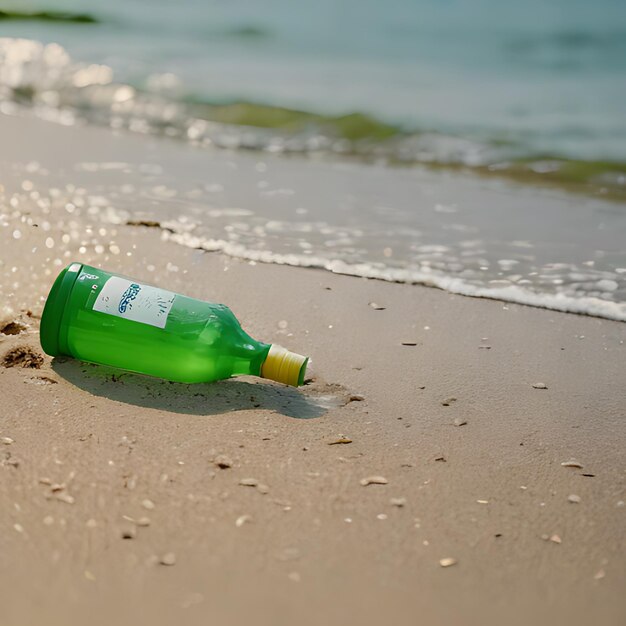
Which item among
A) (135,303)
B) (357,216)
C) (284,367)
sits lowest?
(284,367)

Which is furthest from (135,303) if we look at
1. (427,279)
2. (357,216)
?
(357,216)

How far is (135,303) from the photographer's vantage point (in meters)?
2.03

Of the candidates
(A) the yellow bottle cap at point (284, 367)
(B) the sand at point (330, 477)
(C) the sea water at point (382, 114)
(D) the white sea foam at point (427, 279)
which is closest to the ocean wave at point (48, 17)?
(C) the sea water at point (382, 114)

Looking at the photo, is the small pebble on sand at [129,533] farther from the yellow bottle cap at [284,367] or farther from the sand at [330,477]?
the yellow bottle cap at [284,367]

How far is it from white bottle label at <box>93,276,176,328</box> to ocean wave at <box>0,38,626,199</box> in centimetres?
305

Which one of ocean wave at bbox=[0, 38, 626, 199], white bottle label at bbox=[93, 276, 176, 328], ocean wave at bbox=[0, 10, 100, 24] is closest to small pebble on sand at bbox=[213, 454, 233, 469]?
white bottle label at bbox=[93, 276, 176, 328]

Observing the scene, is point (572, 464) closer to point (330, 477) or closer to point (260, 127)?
point (330, 477)

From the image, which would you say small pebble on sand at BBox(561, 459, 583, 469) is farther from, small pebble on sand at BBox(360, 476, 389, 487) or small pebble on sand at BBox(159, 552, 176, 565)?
small pebble on sand at BBox(159, 552, 176, 565)

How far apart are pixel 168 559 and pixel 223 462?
312 millimetres

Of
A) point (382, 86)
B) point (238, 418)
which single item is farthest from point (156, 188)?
point (382, 86)

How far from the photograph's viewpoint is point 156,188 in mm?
3738

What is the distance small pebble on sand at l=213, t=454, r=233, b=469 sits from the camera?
1.76 m

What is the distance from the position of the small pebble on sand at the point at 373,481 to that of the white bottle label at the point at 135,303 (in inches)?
22.4

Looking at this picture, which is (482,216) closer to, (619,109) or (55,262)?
(55,262)
